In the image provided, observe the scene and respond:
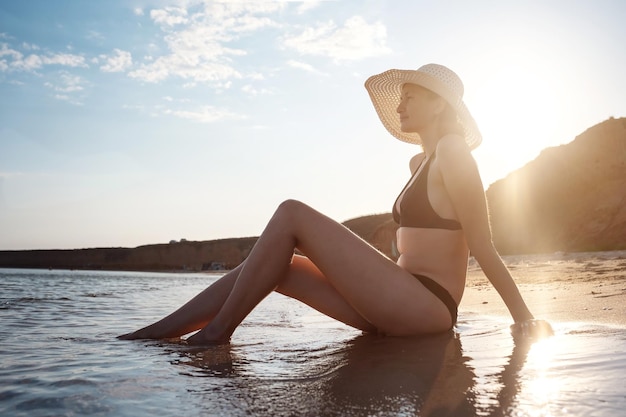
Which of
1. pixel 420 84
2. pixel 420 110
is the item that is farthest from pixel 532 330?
pixel 420 84

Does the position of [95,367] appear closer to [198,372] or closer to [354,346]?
[198,372]

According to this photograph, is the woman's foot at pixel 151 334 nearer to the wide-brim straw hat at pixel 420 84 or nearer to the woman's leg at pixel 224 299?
the woman's leg at pixel 224 299

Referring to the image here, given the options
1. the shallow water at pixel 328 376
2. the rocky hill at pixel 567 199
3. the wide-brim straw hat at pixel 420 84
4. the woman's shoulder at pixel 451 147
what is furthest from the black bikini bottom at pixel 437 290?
the rocky hill at pixel 567 199

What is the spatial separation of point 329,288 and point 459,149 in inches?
38.9

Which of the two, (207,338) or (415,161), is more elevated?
(415,161)

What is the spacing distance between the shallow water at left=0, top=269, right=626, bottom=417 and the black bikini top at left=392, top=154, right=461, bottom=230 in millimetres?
545

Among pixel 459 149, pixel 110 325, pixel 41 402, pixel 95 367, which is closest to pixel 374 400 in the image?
pixel 41 402

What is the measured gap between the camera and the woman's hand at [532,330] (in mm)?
2322

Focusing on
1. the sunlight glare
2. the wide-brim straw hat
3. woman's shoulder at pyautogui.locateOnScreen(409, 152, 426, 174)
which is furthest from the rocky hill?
the sunlight glare

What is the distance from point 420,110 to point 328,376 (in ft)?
5.22

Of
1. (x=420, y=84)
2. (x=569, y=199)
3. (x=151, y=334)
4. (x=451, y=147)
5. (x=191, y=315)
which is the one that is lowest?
(x=151, y=334)

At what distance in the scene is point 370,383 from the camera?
1.63 meters

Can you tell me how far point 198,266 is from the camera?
40250 millimetres

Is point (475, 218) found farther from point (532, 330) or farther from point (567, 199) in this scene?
point (567, 199)
